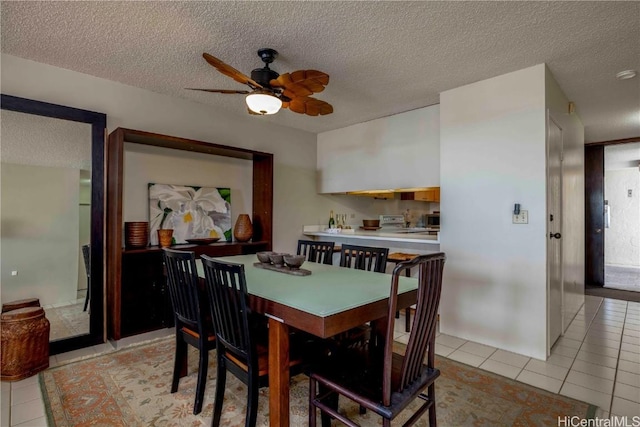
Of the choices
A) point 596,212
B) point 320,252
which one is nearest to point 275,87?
point 320,252

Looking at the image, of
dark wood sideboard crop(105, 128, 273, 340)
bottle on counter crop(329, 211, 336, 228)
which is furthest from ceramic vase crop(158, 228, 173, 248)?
bottle on counter crop(329, 211, 336, 228)

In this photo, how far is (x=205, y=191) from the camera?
3.79 meters

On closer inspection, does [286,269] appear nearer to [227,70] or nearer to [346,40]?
[227,70]

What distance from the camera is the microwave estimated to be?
6.23 meters

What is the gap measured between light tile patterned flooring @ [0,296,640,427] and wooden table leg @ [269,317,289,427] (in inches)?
54.7

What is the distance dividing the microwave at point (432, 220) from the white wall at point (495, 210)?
10.3ft

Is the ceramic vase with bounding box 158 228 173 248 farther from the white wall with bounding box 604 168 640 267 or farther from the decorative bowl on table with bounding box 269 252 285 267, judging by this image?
the white wall with bounding box 604 168 640 267

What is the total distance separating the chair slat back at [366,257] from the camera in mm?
2482

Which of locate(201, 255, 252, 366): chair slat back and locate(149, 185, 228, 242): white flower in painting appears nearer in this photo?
locate(201, 255, 252, 366): chair slat back

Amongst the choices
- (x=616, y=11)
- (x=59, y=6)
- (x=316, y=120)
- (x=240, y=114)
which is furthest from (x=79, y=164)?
(x=616, y=11)

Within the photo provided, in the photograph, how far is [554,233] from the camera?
297 cm

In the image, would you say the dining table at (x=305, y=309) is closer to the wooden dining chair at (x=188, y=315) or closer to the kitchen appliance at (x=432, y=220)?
the wooden dining chair at (x=188, y=315)

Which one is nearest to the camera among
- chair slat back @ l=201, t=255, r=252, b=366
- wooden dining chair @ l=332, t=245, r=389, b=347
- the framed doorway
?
chair slat back @ l=201, t=255, r=252, b=366

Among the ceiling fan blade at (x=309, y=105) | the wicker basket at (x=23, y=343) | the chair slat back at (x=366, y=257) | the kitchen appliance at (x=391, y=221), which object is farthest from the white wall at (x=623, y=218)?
the wicker basket at (x=23, y=343)
